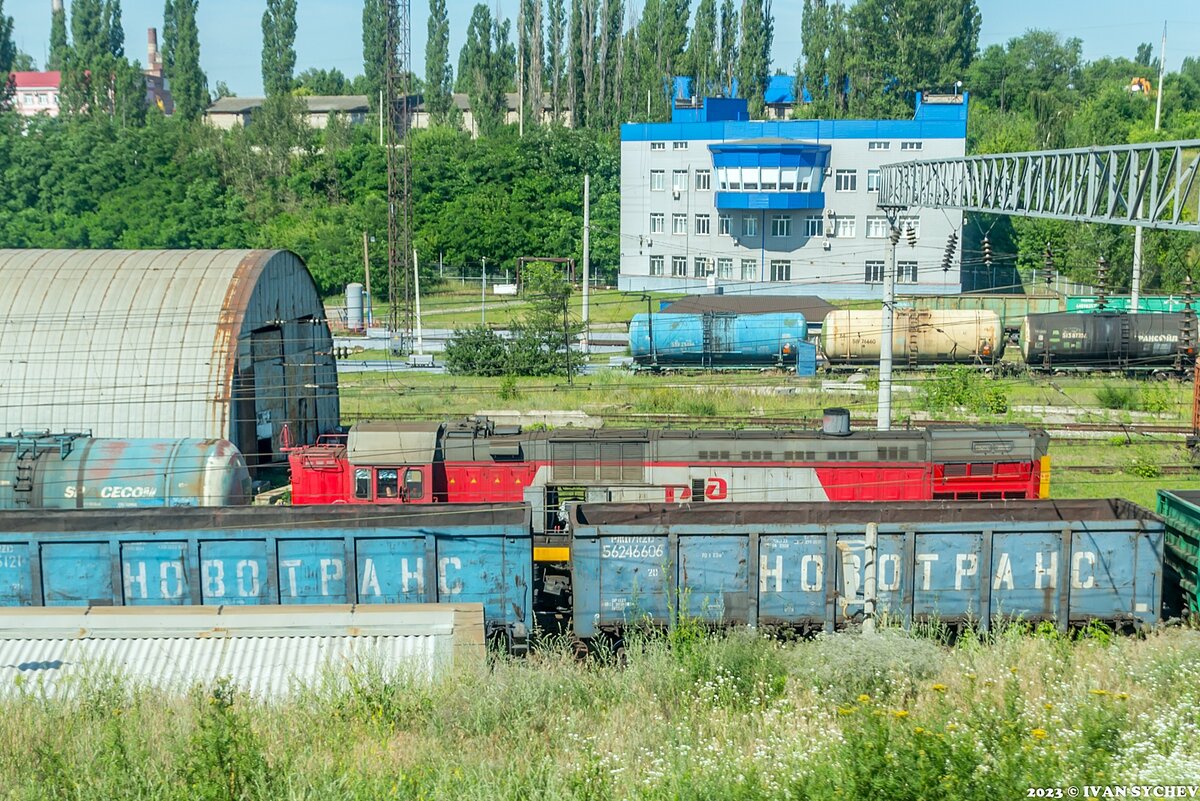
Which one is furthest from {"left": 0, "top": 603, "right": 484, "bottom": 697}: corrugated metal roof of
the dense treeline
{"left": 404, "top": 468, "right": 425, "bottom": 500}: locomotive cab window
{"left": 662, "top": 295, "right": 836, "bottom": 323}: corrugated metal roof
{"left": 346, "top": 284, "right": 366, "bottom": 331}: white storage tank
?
the dense treeline

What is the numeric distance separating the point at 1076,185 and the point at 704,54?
7930cm

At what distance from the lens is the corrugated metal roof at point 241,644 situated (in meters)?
14.3

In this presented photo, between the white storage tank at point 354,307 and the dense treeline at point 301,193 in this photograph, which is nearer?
Result: the white storage tank at point 354,307

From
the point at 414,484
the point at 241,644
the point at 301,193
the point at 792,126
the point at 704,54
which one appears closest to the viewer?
the point at 241,644

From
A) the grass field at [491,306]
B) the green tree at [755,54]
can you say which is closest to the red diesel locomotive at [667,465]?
the grass field at [491,306]

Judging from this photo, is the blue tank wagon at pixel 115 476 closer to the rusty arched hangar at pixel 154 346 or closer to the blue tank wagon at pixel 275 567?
the rusty arched hangar at pixel 154 346

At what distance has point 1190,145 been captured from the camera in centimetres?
1592

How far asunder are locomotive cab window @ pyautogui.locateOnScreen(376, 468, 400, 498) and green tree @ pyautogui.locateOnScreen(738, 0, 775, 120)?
248 ft

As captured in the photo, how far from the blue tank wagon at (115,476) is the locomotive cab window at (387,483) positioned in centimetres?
312

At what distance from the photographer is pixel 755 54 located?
9375cm

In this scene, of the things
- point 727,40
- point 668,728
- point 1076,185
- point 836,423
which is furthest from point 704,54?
A: point 668,728

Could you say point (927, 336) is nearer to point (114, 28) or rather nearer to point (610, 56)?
point (610, 56)

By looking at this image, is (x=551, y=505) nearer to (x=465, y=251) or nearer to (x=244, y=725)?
(x=244, y=725)

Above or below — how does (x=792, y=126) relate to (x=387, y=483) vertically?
above
